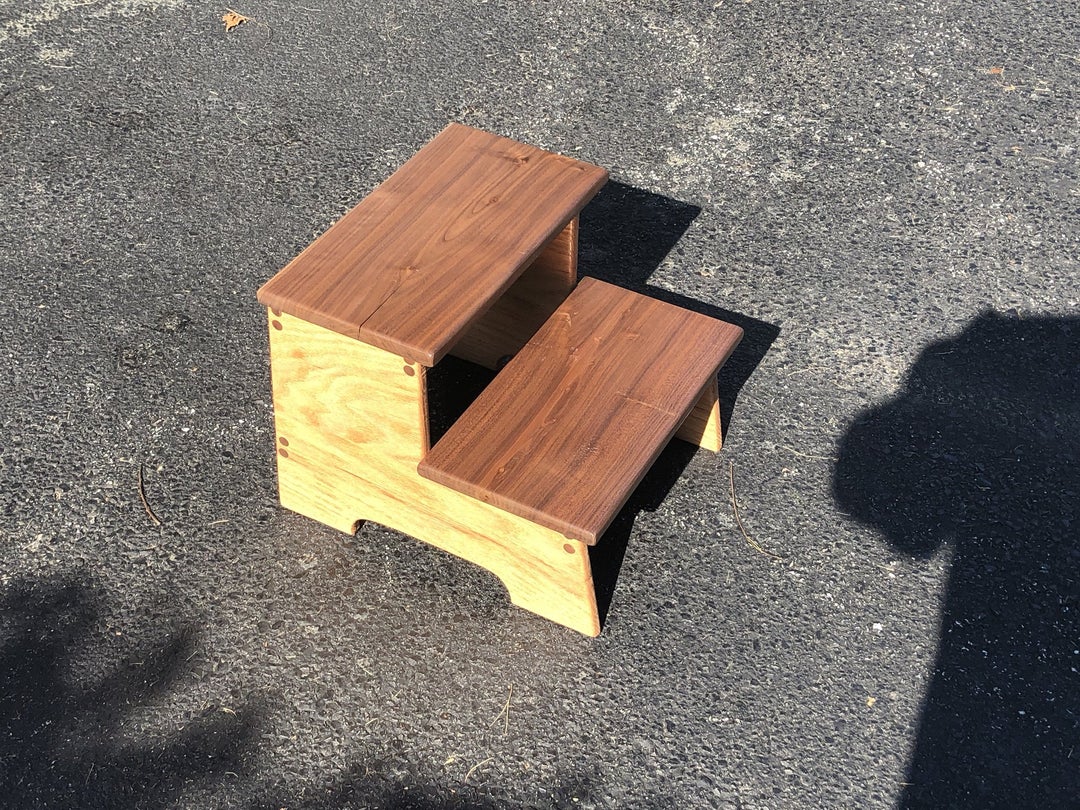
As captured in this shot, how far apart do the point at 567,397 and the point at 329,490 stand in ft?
2.32

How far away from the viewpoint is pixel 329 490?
3078 mm

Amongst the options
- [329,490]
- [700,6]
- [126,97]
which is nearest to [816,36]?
[700,6]

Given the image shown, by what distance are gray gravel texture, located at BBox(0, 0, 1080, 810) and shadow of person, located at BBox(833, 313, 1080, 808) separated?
1 cm

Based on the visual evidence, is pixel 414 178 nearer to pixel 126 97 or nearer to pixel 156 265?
pixel 156 265

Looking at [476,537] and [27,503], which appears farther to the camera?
[27,503]

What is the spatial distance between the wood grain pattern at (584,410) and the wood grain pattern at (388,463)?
11 cm

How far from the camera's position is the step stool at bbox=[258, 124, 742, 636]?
2.67 metres

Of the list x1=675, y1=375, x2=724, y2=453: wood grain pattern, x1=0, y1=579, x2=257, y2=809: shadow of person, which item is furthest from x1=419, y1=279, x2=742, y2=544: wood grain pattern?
x1=0, y1=579, x2=257, y2=809: shadow of person

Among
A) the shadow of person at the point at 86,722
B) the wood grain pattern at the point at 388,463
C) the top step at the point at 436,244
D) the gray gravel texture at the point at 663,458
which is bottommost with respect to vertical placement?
the shadow of person at the point at 86,722

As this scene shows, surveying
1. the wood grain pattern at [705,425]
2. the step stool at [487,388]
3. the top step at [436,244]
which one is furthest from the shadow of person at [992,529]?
the top step at [436,244]

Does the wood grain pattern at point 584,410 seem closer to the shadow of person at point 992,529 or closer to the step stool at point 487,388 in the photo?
the step stool at point 487,388

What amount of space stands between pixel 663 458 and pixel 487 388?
731mm

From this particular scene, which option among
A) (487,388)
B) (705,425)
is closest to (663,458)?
(705,425)

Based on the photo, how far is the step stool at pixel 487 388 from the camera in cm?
267
